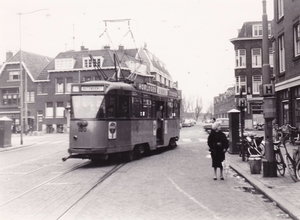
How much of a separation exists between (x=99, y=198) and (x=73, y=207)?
2.88ft

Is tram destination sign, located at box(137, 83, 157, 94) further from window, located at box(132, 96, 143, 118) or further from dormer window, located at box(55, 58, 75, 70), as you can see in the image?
dormer window, located at box(55, 58, 75, 70)

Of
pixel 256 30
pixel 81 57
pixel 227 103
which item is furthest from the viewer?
pixel 227 103

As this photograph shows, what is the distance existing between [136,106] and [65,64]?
37.8m

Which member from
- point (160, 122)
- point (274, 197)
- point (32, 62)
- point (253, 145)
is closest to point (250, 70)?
point (160, 122)

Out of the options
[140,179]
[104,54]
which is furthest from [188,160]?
[104,54]

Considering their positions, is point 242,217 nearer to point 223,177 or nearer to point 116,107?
point 223,177

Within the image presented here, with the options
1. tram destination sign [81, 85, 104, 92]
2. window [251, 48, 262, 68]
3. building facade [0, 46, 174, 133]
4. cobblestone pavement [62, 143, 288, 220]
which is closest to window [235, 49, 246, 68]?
window [251, 48, 262, 68]

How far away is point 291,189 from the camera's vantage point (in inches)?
308

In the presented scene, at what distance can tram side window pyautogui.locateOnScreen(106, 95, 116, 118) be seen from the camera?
1261 cm

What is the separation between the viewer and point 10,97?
51.4 metres

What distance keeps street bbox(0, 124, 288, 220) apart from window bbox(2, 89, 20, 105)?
4154 centimetres

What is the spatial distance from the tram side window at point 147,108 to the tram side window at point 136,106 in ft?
1.82

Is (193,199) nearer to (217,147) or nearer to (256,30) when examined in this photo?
(217,147)

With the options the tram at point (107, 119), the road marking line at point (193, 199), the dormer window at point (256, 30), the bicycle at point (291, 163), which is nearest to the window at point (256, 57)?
the dormer window at point (256, 30)
